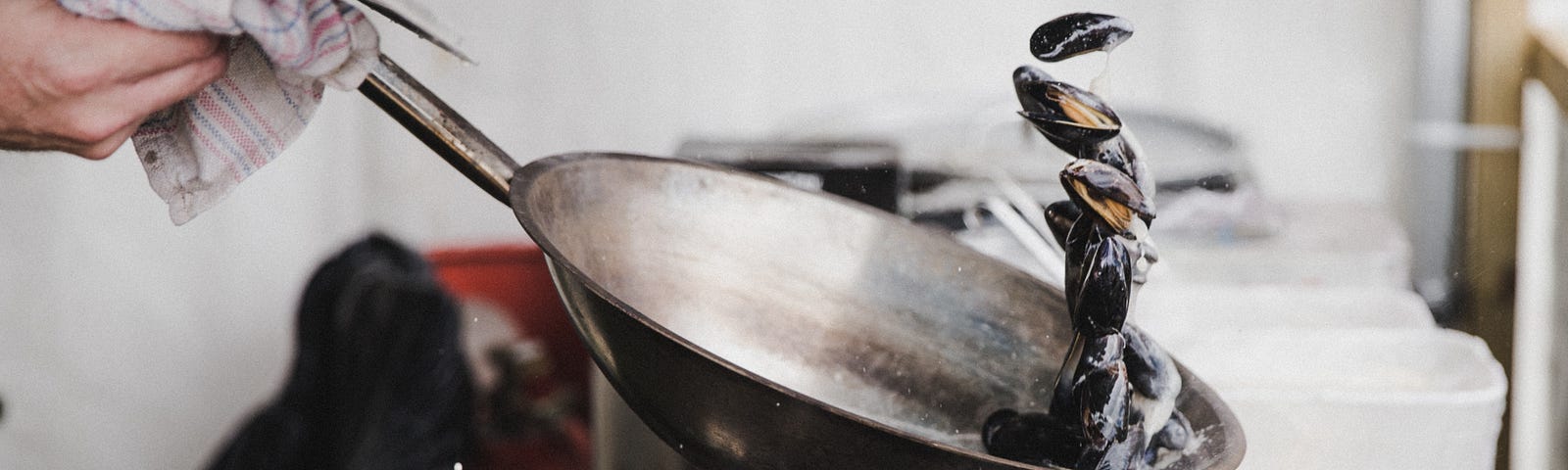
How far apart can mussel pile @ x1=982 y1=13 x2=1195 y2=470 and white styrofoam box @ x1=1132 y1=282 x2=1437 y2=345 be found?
12.1 inches

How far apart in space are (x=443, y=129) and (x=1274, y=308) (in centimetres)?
52

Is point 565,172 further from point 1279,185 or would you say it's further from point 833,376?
point 1279,185

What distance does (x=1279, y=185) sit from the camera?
1711 mm

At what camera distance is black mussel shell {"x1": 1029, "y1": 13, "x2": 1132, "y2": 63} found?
42cm

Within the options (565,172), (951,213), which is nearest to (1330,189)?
(951,213)

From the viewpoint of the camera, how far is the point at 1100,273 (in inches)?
16.2

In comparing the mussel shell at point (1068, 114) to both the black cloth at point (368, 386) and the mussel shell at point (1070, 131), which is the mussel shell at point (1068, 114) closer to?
the mussel shell at point (1070, 131)

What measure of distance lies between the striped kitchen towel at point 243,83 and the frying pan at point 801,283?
0.8 inches

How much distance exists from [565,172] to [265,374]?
1.00 meters

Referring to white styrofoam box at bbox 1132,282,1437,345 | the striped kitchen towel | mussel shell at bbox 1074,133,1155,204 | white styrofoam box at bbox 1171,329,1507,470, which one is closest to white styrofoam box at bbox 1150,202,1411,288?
white styrofoam box at bbox 1132,282,1437,345

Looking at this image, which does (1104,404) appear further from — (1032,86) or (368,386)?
(368,386)

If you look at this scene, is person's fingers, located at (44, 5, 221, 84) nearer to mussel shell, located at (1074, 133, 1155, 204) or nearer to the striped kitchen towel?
the striped kitchen towel

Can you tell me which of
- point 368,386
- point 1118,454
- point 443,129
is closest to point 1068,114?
point 1118,454

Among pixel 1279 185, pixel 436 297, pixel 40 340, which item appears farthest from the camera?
pixel 1279 185
